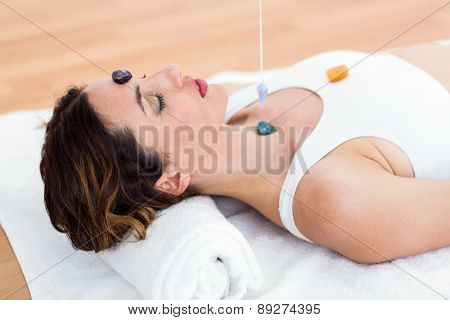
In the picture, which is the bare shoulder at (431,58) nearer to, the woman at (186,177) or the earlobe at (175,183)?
the woman at (186,177)

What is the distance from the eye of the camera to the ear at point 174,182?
1146 millimetres

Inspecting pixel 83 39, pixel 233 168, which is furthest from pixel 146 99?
pixel 83 39

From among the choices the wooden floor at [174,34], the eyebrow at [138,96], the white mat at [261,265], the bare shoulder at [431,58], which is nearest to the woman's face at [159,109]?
the eyebrow at [138,96]

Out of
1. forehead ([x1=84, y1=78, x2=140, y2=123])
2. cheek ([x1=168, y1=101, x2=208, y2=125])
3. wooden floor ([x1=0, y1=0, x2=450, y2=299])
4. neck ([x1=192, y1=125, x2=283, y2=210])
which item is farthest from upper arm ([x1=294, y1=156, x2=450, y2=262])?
wooden floor ([x1=0, y1=0, x2=450, y2=299])

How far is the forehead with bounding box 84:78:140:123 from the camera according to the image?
110 centimetres

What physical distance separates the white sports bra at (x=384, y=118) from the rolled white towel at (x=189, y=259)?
6.1 inches

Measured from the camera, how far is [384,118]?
1.23 m

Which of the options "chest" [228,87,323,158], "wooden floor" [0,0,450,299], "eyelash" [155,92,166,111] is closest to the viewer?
"eyelash" [155,92,166,111]

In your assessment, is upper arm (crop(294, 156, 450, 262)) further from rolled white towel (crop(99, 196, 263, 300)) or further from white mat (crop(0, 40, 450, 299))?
Result: rolled white towel (crop(99, 196, 263, 300))

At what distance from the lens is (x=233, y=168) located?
1221 millimetres

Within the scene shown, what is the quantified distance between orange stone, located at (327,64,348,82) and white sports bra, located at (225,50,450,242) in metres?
0.01

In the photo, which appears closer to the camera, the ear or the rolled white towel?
the rolled white towel

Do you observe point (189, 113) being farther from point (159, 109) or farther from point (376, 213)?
point (376, 213)

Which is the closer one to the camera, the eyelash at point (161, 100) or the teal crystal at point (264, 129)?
the eyelash at point (161, 100)
